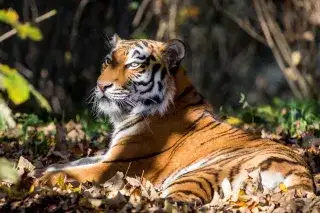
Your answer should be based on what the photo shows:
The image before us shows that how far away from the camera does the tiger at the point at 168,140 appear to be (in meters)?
5.13

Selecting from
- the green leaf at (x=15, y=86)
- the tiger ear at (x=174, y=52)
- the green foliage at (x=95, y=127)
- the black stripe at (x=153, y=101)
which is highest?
the green foliage at (x=95, y=127)

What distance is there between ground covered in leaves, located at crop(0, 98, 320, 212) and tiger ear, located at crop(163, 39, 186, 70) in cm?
123

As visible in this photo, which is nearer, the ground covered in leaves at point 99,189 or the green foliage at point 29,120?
the ground covered in leaves at point 99,189

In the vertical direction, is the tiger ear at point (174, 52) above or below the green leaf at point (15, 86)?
above

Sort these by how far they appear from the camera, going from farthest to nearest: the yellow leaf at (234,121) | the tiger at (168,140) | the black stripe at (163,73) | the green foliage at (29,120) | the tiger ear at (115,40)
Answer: the green foliage at (29,120) < the yellow leaf at (234,121) < the tiger ear at (115,40) < the black stripe at (163,73) < the tiger at (168,140)

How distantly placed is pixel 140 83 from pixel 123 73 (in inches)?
6.5

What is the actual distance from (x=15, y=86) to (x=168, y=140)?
3537mm

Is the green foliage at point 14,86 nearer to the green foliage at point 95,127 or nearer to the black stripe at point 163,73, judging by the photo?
the black stripe at point 163,73

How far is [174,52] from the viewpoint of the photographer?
654 centimetres

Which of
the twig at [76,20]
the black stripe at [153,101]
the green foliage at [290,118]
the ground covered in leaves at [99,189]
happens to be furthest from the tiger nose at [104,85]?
the twig at [76,20]

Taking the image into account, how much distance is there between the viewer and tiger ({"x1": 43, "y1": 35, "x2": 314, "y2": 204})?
5127 mm

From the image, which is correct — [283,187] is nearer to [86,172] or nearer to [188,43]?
[86,172]

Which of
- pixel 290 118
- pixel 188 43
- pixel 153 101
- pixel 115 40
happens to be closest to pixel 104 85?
pixel 153 101

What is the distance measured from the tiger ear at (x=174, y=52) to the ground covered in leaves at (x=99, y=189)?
4.05ft
